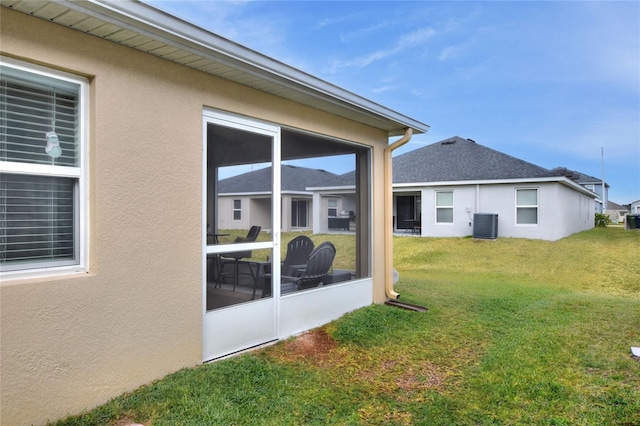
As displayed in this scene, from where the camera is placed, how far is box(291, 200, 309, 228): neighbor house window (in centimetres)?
510

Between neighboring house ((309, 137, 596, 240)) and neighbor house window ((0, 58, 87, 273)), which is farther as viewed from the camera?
neighboring house ((309, 137, 596, 240))

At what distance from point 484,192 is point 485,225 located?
1.64m

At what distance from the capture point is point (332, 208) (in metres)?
6.39

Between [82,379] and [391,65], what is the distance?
21.4 metres

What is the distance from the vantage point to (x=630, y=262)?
11.6 m

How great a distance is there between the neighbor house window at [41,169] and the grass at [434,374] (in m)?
1.17

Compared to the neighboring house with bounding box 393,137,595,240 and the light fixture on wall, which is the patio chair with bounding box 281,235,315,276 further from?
the neighboring house with bounding box 393,137,595,240

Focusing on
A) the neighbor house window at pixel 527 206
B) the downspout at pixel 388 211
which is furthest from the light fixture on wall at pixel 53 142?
the neighbor house window at pixel 527 206

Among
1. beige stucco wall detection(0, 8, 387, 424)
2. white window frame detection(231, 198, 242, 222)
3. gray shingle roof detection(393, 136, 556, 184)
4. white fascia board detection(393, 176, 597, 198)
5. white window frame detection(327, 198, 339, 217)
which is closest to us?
beige stucco wall detection(0, 8, 387, 424)

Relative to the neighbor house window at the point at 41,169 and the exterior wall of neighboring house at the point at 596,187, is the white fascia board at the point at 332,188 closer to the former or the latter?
the neighbor house window at the point at 41,169

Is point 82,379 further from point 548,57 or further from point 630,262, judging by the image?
point 548,57

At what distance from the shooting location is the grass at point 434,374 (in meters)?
2.91

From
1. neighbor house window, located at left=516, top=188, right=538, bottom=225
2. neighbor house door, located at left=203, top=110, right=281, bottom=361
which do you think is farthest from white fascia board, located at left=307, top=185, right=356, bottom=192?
neighbor house window, located at left=516, top=188, right=538, bottom=225

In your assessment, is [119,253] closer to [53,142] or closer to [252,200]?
[53,142]
